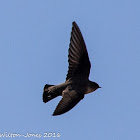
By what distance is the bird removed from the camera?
767 inches

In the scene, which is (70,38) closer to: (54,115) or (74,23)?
(74,23)

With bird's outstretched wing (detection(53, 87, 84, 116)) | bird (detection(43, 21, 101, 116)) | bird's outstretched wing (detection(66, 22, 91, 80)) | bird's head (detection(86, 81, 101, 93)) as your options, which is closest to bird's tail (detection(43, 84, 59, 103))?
bird (detection(43, 21, 101, 116))

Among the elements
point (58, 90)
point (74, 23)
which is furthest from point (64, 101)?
point (74, 23)

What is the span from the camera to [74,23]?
1950 cm

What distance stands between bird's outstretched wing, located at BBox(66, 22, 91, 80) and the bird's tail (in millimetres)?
384

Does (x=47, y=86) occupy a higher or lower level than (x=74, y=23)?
lower

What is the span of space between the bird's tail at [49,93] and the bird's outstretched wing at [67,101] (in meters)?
0.23

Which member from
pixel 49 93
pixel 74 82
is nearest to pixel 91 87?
pixel 74 82

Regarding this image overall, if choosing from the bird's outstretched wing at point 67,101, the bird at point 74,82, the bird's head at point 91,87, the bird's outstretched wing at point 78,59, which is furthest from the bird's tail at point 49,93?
the bird's head at point 91,87

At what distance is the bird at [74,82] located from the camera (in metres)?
19.5

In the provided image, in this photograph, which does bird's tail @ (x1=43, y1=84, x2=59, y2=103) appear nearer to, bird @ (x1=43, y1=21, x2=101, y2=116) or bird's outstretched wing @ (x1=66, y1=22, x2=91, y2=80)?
bird @ (x1=43, y1=21, x2=101, y2=116)

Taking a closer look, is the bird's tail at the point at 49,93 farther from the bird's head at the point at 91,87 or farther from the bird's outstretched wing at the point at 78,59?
the bird's head at the point at 91,87

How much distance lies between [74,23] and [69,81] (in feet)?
3.96

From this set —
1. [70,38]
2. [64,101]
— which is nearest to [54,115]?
[64,101]
